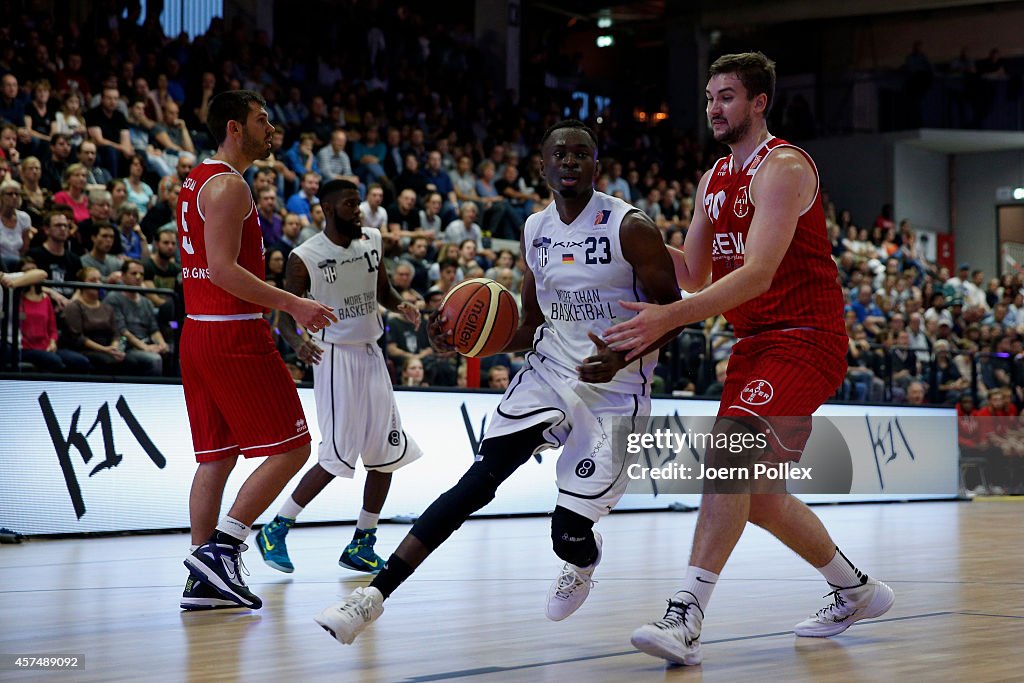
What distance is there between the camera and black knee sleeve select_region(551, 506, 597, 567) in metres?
4.44

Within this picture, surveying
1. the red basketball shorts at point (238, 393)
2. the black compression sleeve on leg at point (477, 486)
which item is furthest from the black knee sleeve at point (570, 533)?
the red basketball shorts at point (238, 393)

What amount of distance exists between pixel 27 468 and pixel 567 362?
5.45 metres

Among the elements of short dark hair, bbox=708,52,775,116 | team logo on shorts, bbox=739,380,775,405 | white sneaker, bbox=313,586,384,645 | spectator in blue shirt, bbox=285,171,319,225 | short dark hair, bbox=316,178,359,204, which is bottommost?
white sneaker, bbox=313,586,384,645

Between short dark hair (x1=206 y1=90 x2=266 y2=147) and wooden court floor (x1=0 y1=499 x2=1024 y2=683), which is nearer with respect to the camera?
wooden court floor (x1=0 y1=499 x2=1024 y2=683)

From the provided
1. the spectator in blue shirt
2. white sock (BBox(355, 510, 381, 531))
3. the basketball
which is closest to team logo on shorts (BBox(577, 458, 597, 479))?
the basketball

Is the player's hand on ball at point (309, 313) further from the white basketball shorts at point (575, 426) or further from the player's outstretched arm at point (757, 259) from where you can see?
the player's outstretched arm at point (757, 259)

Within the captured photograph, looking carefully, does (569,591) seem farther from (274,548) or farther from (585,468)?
(274,548)

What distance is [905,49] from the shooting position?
30.5m

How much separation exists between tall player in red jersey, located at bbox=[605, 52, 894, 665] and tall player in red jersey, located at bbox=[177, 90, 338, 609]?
175cm

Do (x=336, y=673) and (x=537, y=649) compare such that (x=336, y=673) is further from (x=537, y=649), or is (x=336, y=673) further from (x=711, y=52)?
(x=711, y=52)

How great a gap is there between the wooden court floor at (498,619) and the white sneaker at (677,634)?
70 mm

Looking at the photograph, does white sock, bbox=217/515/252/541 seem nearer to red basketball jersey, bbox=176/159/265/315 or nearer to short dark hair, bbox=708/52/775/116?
red basketball jersey, bbox=176/159/265/315

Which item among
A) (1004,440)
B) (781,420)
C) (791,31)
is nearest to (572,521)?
(781,420)

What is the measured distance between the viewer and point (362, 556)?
686cm
